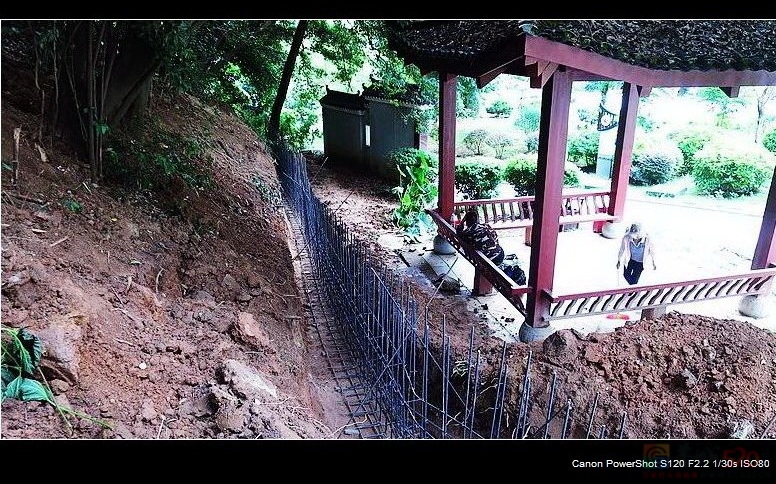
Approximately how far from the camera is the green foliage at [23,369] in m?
2.00

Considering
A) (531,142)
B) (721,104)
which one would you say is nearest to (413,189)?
(531,142)

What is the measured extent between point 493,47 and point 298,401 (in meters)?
2.99

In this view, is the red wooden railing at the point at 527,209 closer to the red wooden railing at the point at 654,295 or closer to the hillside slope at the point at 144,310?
the red wooden railing at the point at 654,295

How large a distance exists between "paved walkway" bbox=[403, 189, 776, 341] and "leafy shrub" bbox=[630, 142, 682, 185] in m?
2.04

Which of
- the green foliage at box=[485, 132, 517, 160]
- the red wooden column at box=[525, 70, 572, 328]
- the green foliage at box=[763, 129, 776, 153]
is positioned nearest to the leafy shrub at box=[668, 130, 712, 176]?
the green foliage at box=[763, 129, 776, 153]

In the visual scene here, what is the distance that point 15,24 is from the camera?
3049 mm

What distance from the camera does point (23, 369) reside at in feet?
6.81

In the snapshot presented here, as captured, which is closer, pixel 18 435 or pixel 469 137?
pixel 18 435

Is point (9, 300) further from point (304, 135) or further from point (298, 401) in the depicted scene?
point (304, 135)

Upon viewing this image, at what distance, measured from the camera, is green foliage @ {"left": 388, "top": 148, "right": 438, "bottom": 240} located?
28.3 feet

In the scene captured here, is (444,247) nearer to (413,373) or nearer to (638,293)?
(638,293)

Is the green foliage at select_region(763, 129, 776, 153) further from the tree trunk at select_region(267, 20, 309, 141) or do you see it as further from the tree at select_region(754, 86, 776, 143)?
the tree trunk at select_region(267, 20, 309, 141)

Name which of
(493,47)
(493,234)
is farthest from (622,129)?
(493,47)

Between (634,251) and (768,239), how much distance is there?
4.42 feet
